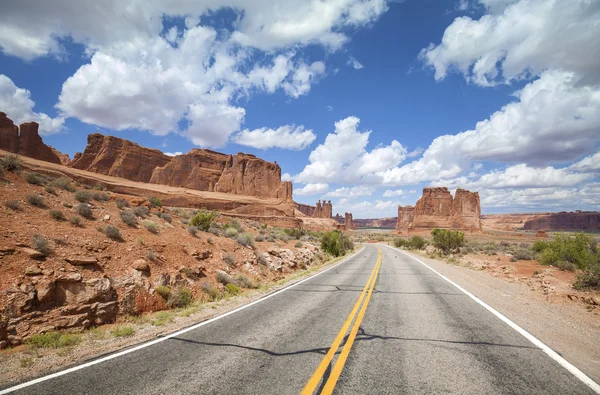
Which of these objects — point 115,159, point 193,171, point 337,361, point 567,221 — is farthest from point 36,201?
point 567,221

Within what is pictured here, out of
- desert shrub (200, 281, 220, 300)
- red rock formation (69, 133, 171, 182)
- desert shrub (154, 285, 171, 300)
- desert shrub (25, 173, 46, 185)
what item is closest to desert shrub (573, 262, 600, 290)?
desert shrub (200, 281, 220, 300)

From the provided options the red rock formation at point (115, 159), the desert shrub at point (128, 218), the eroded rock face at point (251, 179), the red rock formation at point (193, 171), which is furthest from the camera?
the eroded rock face at point (251, 179)

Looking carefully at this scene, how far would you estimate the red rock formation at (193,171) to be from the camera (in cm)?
8899

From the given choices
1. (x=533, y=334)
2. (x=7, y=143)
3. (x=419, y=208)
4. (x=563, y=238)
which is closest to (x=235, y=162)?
(x=7, y=143)

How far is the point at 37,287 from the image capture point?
6145mm

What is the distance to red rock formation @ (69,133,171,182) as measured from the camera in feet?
267

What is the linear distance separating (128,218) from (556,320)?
1440cm

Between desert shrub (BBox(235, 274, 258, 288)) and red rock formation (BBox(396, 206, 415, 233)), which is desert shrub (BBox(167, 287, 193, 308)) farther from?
red rock formation (BBox(396, 206, 415, 233))

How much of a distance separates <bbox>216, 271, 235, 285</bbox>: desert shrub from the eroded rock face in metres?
85.4

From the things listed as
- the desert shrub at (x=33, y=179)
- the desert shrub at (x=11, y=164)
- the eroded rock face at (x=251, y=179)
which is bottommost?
the desert shrub at (x=33, y=179)

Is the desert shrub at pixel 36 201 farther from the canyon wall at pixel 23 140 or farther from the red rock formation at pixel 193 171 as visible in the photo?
the red rock formation at pixel 193 171

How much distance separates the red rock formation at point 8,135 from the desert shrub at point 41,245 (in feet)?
261

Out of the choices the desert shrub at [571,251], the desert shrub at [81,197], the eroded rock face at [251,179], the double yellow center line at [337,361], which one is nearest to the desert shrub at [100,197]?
the desert shrub at [81,197]

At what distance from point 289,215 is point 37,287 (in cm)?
7922
